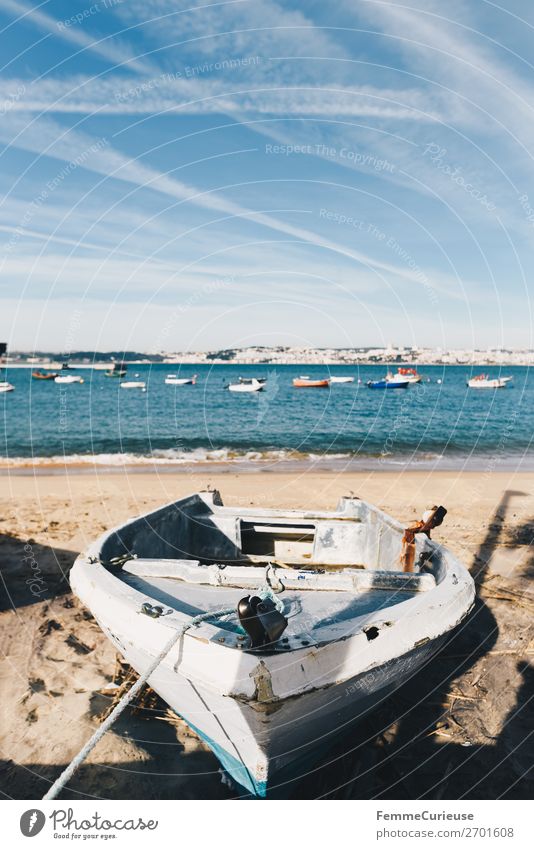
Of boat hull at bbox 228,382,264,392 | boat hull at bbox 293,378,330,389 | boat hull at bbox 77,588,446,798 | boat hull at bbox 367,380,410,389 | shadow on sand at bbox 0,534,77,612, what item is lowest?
shadow on sand at bbox 0,534,77,612

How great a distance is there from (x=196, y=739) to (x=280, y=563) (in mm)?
3505

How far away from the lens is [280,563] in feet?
29.3

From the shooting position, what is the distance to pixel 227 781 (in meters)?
5.26

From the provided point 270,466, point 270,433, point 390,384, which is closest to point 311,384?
point 390,384

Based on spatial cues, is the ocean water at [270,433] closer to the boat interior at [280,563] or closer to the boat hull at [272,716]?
the boat interior at [280,563]

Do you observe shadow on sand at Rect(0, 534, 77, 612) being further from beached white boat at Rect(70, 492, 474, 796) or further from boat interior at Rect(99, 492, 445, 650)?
beached white boat at Rect(70, 492, 474, 796)

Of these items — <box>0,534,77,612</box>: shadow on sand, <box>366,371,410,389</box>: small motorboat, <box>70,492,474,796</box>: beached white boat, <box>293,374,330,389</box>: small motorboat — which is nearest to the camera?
<box>70,492,474,796</box>: beached white boat

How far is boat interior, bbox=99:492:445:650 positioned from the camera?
5344 mm

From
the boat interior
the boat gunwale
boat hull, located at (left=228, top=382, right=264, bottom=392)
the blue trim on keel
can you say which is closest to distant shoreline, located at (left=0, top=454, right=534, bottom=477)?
the boat interior

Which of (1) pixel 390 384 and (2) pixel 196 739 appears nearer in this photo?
(2) pixel 196 739

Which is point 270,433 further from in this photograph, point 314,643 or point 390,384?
point 390,384

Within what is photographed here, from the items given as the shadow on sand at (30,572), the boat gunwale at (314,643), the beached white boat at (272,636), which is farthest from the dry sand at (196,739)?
the boat gunwale at (314,643)

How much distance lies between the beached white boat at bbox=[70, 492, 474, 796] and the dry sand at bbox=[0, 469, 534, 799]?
0.73 m

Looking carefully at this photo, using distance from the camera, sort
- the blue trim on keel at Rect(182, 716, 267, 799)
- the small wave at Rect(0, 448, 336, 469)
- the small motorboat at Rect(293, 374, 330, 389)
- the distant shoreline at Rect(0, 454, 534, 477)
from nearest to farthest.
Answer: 1. the blue trim on keel at Rect(182, 716, 267, 799)
2. the distant shoreline at Rect(0, 454, 534, 477)
3. the small wave at Rect(0, 448, 336, 469)
4. the small motorboat at Rect(293, 374, 330, 389)
